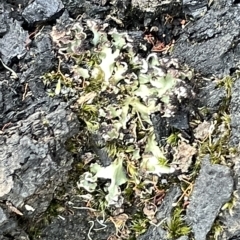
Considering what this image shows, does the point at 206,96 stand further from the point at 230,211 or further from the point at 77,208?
the point at 77,208

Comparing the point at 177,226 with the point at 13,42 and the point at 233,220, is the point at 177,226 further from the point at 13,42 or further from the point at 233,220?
the point at 13,42

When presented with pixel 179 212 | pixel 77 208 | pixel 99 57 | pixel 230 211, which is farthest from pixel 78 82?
pixel 230 211

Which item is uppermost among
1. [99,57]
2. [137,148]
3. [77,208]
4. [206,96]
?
[99,57]

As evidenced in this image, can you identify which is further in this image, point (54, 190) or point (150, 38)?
point (150, 38)

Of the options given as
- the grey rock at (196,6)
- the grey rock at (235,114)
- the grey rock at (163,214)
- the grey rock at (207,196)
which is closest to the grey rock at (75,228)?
the grey rock at (163,214)

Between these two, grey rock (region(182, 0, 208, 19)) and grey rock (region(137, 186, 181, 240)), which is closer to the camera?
grey rock (region(137, 186, 181, 240))

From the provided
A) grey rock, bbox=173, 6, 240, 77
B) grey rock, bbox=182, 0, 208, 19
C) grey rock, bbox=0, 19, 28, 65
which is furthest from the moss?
grey rock, bbox=0, 19, 28, 65

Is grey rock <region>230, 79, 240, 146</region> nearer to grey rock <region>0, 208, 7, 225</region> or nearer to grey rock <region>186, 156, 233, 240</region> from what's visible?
grey rock <region>186, 156, 233, 240</region>
